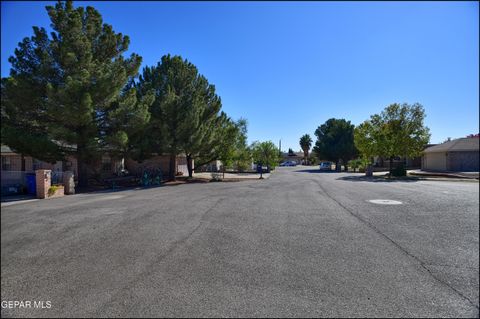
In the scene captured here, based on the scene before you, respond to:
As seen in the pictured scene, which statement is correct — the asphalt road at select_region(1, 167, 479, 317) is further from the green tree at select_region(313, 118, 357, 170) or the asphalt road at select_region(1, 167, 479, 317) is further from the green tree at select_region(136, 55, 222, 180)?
the green tree at select_region(313, 118, 357, 170)

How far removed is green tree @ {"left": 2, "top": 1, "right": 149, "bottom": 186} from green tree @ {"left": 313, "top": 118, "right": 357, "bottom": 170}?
43.6 meters

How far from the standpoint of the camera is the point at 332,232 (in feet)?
20.5

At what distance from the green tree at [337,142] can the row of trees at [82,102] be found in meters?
37.0

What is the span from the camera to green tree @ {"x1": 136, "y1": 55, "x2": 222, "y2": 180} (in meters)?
22.7

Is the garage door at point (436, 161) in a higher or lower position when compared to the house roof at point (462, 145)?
lower

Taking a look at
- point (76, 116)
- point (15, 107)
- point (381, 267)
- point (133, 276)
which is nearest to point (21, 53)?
point (15, 107)

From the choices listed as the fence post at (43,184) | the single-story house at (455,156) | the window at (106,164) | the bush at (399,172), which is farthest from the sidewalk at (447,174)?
the window at (106,164)

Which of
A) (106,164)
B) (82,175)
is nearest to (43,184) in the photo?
(82,175)

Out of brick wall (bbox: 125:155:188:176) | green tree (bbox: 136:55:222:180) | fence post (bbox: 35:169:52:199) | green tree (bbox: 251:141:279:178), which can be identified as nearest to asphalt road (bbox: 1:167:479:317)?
fence post (bbox: 35:169:52:199)

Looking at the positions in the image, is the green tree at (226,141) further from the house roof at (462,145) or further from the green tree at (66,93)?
the house roof at (462,145)

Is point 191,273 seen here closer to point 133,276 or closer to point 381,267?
point 133,276

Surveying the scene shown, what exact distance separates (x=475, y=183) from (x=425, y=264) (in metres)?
1.77

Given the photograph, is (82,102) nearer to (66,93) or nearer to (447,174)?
(66,93)

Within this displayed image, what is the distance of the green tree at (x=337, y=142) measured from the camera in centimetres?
5169
